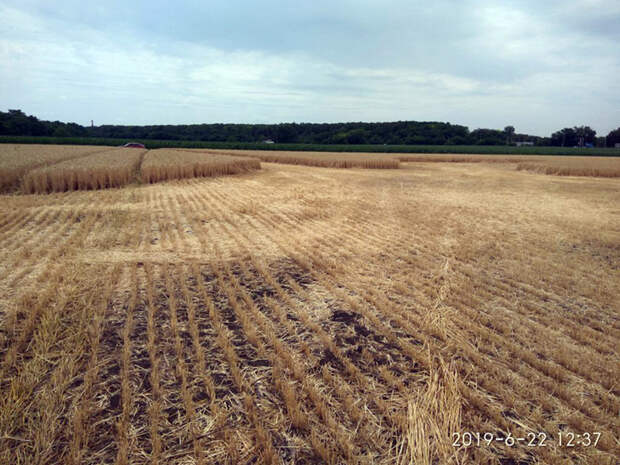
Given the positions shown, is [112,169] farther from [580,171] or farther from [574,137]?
[574,137]

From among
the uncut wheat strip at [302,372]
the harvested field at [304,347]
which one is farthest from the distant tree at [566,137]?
the uncut wheat strip at [302,372]

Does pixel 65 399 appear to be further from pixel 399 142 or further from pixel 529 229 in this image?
pixel 399 142

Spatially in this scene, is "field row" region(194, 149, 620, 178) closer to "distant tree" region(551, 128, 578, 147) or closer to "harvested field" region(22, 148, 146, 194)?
"harvested field" region(22, 148, 146, 194)

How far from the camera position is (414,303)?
423cm

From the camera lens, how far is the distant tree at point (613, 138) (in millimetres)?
→ 90812

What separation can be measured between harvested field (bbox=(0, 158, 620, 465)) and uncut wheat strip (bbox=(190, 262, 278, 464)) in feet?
0.06

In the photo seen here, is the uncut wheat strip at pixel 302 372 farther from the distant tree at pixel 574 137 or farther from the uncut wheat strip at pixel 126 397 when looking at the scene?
the distant tree at pixel 574 137

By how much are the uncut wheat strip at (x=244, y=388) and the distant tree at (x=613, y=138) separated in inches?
4837

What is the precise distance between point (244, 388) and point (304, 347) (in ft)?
2.43

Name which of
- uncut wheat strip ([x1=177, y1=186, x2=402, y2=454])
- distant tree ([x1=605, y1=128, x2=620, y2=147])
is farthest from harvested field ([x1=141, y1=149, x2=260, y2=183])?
distant tree ([x1=605, y1=128, x2=620, y2=147])

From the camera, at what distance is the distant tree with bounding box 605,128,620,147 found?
298 feet

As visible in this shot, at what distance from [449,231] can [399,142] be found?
67198mm

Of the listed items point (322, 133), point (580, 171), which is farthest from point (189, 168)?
point (322, 133)

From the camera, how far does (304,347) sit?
10.8 feet
